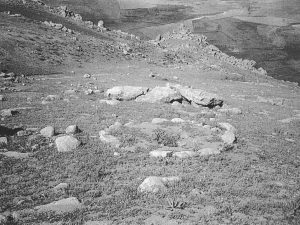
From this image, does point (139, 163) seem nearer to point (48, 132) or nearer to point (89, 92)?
point (48, 132)

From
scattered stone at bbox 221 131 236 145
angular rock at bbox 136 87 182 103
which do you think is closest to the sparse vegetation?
scattered stone at bbox 221 131 236 145

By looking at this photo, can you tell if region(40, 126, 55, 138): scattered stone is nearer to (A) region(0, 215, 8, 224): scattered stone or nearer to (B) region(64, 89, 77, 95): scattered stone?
(A) region(0, 215, 8, 224): scattered stone

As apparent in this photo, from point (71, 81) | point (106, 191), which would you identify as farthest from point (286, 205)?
point (71, 81)

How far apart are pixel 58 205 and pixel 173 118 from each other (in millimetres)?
12469

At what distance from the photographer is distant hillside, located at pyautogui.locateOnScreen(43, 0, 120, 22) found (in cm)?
10944

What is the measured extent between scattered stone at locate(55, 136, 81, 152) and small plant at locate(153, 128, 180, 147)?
4232 millimetres

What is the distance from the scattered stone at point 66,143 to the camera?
1521 centimetres

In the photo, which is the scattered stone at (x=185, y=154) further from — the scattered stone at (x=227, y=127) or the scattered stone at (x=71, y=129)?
the scattered stone at (x=71, y=129)

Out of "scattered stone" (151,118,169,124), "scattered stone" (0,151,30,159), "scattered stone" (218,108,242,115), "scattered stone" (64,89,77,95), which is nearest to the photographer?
"scattered stone" (0,151,30,159)

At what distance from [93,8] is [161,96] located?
101 meters

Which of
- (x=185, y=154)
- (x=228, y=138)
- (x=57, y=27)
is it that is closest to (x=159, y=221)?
(x=185, y=154)

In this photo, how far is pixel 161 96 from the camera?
90.7 feet

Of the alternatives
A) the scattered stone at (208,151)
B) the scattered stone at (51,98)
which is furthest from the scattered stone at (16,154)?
the scattered stone at (51,98)

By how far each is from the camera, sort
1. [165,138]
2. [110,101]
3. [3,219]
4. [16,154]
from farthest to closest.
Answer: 1. [110,101]
2. [165,138]
3. [16,154]
4. [3,219]
